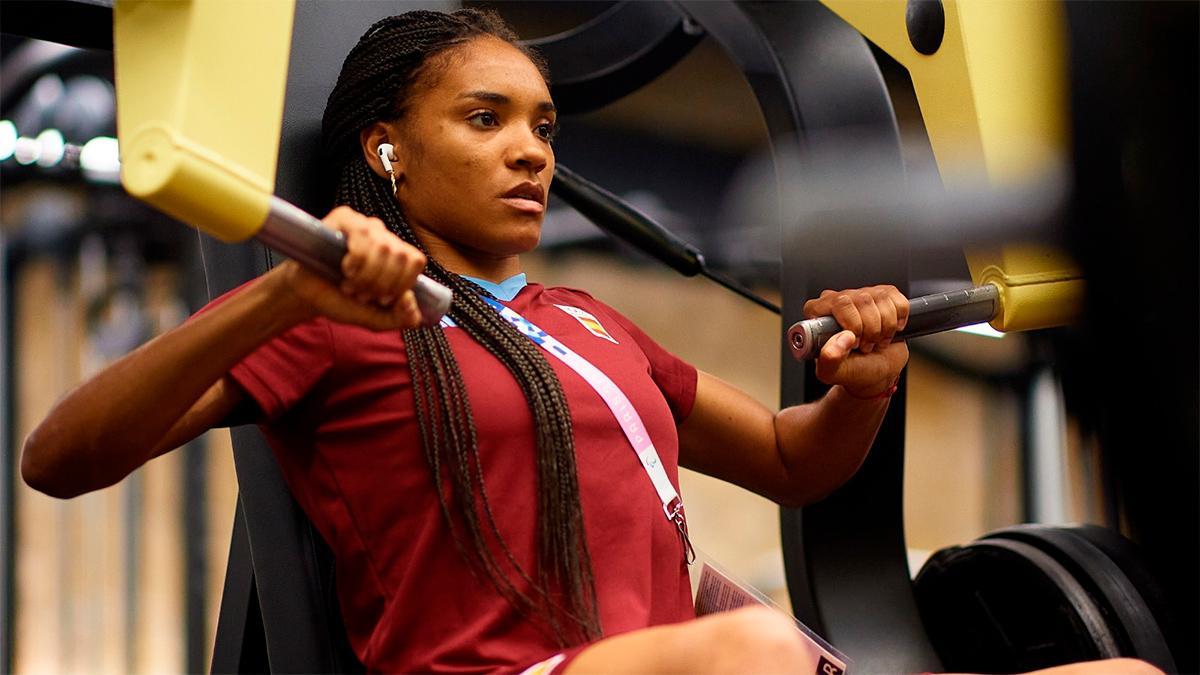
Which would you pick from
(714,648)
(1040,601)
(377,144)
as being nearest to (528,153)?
(377,144)

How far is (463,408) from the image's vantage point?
109 cm

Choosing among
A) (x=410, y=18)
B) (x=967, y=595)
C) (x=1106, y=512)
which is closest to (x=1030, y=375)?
(x=967, y=595)

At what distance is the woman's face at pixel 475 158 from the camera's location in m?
1.21

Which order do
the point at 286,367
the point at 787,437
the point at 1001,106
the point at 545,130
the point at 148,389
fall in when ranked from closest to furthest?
1. the point at 148,389
2. the point at 286,367
3. the point at 1001,106
4. the point at 545,130
5. the point at 787,437

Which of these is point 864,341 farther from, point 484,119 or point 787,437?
point 484,119

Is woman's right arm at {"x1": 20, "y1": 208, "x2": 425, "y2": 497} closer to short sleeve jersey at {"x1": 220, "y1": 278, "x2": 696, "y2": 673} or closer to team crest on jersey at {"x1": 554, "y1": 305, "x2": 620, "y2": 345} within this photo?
short sleeve jersey at {"x1": 220, "y1": 278, "x2": 696, "y2": 673}

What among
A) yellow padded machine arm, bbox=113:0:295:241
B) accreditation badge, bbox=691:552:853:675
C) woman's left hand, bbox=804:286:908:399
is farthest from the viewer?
woman's left hand, bbox=804:286:908:399

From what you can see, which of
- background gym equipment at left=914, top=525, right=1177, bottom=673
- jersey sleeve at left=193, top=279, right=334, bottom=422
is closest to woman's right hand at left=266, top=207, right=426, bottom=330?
jersey sleeve at left=193, top=279, right=334, bottom=422

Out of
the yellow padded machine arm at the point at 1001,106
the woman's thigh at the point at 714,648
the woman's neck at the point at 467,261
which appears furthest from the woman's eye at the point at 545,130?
the woman's thigh at the point at 714,648

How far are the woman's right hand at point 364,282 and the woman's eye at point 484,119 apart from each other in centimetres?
32

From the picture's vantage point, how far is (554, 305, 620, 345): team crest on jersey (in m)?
1.26

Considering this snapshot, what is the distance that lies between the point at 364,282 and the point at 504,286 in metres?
0.37

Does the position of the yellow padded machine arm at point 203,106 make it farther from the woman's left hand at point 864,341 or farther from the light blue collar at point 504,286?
the woman's left hand at point 864,341

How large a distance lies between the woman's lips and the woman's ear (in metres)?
0.11
